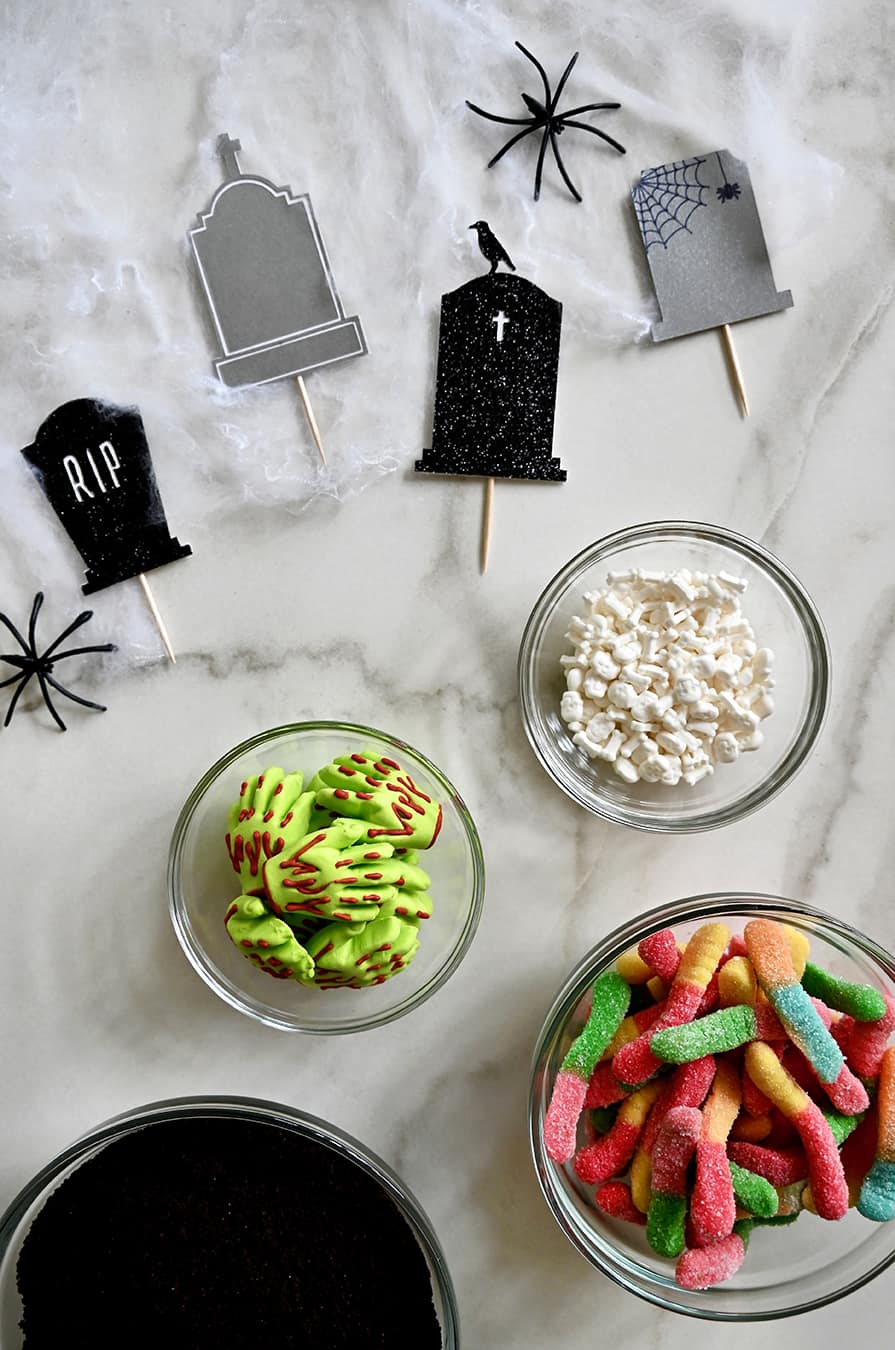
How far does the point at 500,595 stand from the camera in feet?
3.36

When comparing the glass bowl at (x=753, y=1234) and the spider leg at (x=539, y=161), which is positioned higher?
the spider leg at (x=539, y=161)

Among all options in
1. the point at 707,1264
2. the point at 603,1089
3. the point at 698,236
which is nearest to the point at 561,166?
the point at 698,236

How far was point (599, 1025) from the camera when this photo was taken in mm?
872

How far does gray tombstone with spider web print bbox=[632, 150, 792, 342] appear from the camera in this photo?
3.26 ft

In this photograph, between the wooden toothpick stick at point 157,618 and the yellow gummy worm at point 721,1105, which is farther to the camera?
the wooden toothpick stick at point 157,618

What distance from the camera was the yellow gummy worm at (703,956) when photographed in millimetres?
855

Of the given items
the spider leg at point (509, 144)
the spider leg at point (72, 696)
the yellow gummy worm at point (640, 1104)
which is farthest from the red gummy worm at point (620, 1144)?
the spider leg at point (509, 144)

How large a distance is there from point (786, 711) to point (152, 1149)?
71 centimetres

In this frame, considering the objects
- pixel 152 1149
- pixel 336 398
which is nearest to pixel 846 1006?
pixel 152 1149

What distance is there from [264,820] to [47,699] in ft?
0.96

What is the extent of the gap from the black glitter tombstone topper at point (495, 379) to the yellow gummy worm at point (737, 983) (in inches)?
19.1

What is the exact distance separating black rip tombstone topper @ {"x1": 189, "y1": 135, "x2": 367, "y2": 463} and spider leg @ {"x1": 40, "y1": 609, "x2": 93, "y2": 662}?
27 centimetres

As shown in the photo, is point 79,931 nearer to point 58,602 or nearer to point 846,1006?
point 58,602

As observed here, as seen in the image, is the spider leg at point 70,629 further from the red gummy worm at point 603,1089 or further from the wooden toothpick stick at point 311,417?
the red gummy worm at point 603,1089
